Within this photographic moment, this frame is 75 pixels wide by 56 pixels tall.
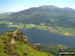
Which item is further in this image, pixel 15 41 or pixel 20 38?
pixel 20 38

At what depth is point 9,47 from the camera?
108 meters

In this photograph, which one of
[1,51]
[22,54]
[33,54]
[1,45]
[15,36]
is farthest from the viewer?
[15,36]

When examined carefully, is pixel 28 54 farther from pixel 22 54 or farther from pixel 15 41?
pixel 15 41

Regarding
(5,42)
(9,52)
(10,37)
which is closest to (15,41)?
(10,37)

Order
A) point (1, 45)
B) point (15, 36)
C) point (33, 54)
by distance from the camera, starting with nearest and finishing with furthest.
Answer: point (1, 45), point (33, 54), point (15, 36)

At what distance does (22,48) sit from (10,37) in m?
15.8

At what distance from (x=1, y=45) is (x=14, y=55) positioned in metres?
13.4

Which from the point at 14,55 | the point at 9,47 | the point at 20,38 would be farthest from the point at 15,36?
the point at 14,55

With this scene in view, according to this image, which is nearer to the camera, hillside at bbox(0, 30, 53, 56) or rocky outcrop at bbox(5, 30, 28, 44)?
hillside at bbox(0, 30, 53, 56)

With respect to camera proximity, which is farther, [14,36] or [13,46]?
[14,36]

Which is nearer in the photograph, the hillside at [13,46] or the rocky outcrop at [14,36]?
the hillside at [13,46]

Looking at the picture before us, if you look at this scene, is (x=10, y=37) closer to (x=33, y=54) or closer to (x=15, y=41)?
(x=15, y=41)

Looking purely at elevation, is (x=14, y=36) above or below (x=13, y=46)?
above

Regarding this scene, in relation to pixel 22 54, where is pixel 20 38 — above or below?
above
